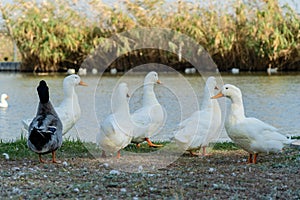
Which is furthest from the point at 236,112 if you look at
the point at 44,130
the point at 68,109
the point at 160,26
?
the point at 160,26

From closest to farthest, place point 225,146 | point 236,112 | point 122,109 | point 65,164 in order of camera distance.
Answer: point 65,164, point 236,112, point 122,109, point 225,146

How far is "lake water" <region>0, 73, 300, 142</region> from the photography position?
35.7 feet

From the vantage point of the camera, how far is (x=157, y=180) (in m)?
5.34

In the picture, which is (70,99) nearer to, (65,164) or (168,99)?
(65,164)

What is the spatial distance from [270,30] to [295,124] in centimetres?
1196

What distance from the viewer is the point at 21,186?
16.8ft

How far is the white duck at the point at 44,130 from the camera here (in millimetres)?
6078

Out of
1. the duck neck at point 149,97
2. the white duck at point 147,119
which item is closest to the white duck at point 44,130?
the white duck at point 147,119

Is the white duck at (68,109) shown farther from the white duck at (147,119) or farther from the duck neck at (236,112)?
the duck neck at (236,112)

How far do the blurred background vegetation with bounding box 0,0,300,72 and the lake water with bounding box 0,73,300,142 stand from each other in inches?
57.8

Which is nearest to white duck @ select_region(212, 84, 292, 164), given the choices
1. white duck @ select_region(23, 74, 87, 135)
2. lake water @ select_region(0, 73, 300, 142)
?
white duck @ select_region(23, 74, 87, 135)

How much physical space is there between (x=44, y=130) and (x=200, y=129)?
1763mm

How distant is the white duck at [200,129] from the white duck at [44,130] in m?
1.29

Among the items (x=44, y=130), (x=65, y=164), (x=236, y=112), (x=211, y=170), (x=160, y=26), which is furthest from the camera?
(x=160, y=26)
